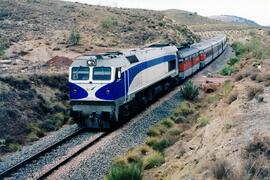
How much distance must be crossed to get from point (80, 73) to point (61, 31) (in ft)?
146

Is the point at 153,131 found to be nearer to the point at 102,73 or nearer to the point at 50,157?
the point at 102,73

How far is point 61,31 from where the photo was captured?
67812 millimetres

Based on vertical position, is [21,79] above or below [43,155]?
above

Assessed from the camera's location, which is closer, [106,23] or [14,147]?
[14,147]

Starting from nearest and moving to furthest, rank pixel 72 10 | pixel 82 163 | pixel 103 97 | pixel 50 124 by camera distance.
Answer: pixel 82 163, pixel 103 97, pixel 50 124, pixel 72 10

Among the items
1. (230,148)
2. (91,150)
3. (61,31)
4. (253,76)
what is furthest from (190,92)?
(61,31)

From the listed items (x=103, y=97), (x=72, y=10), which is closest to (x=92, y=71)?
(x=103, y=97)

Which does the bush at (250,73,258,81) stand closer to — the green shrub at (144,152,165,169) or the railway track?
the railway track

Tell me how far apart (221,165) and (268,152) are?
146 cm

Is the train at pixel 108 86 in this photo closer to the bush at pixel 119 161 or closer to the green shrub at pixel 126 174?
the bush at pixel 119 161

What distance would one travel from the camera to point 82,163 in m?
18.6

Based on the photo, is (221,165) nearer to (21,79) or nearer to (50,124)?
(50,124)

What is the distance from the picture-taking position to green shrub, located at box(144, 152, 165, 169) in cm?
1777

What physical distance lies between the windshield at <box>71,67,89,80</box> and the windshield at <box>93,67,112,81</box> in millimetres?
483
